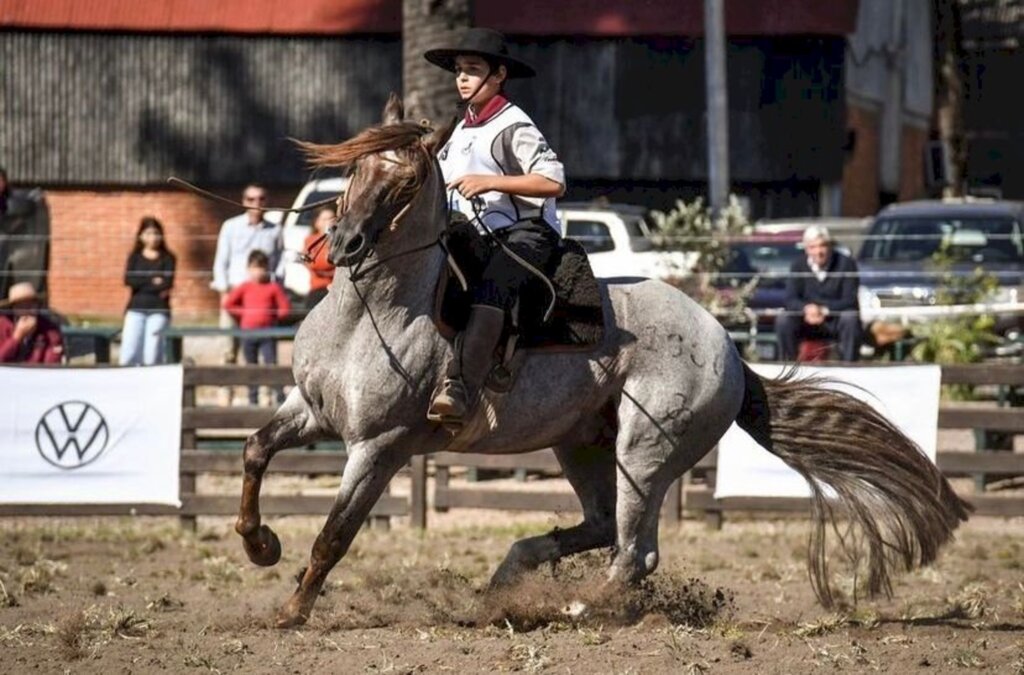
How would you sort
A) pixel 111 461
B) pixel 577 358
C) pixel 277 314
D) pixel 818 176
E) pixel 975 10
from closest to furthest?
pixel 577 358
pixel 111 461
pixel 277 314
pixel 818 176
pixel 975 10

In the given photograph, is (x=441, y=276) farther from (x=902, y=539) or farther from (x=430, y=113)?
(x=430, y=113)

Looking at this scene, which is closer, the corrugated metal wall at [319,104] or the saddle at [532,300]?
the saddle at [532,300]

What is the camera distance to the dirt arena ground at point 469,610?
24.7 ft

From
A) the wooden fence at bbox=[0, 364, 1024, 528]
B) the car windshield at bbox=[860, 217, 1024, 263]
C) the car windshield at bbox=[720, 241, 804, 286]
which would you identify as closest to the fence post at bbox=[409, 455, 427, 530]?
the wooden fence at bbox=[0, 364, 1024, 528]

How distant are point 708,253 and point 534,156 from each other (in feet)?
33.0

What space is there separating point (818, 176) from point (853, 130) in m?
2.33

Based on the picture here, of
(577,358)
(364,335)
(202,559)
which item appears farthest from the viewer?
(202,559)

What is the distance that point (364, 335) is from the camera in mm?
8070

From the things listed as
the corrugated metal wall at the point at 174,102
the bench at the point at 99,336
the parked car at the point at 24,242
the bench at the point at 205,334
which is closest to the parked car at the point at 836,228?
the parked car at the point at 24,242

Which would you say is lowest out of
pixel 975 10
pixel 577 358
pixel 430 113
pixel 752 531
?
pixel 752 531

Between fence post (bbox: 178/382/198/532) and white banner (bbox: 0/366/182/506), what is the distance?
1.19 feet

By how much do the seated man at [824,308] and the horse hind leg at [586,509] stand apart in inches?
248

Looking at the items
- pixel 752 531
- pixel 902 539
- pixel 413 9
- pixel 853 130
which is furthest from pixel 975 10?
pixel 902 539

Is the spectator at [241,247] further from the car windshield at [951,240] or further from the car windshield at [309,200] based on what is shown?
the car windshield at [951,240]
